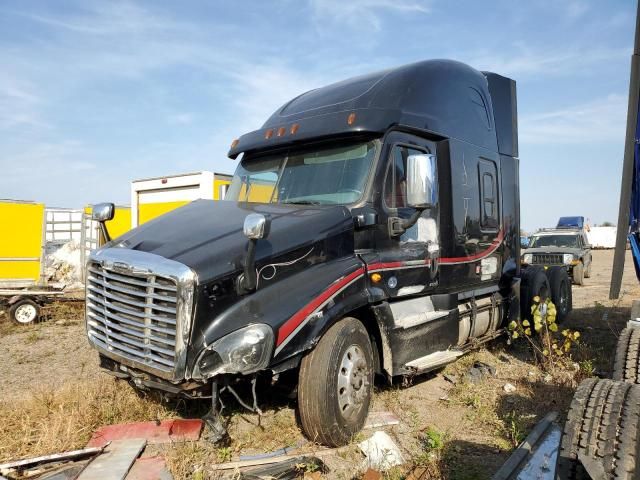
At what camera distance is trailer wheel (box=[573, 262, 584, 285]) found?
15219mm

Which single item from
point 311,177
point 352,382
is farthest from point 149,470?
point 311,177

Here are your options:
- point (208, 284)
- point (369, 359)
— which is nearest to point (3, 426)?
point (208, 284)

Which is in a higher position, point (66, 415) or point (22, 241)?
point (22, 241)

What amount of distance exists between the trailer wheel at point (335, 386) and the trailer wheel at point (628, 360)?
2116mm

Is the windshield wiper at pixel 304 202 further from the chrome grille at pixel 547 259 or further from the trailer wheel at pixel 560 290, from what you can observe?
the chrome grille at pixel 547 259

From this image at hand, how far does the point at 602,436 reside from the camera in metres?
2.74

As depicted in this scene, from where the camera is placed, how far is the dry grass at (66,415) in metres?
3.65

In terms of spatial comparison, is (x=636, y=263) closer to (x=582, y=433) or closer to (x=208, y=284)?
(x=582, y=433)

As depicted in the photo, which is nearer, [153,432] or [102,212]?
[153,432]

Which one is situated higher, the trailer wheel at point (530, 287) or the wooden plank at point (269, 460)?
the trailer wheel at point (530, 287)

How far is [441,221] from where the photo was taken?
5.36 meters

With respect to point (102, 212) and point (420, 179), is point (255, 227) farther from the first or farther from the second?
point (102, 212)

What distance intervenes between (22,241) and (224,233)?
10.4m

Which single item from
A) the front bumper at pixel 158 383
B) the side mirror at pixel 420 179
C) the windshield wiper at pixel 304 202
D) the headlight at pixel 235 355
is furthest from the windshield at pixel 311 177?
the front bumper at pixel 158 383
